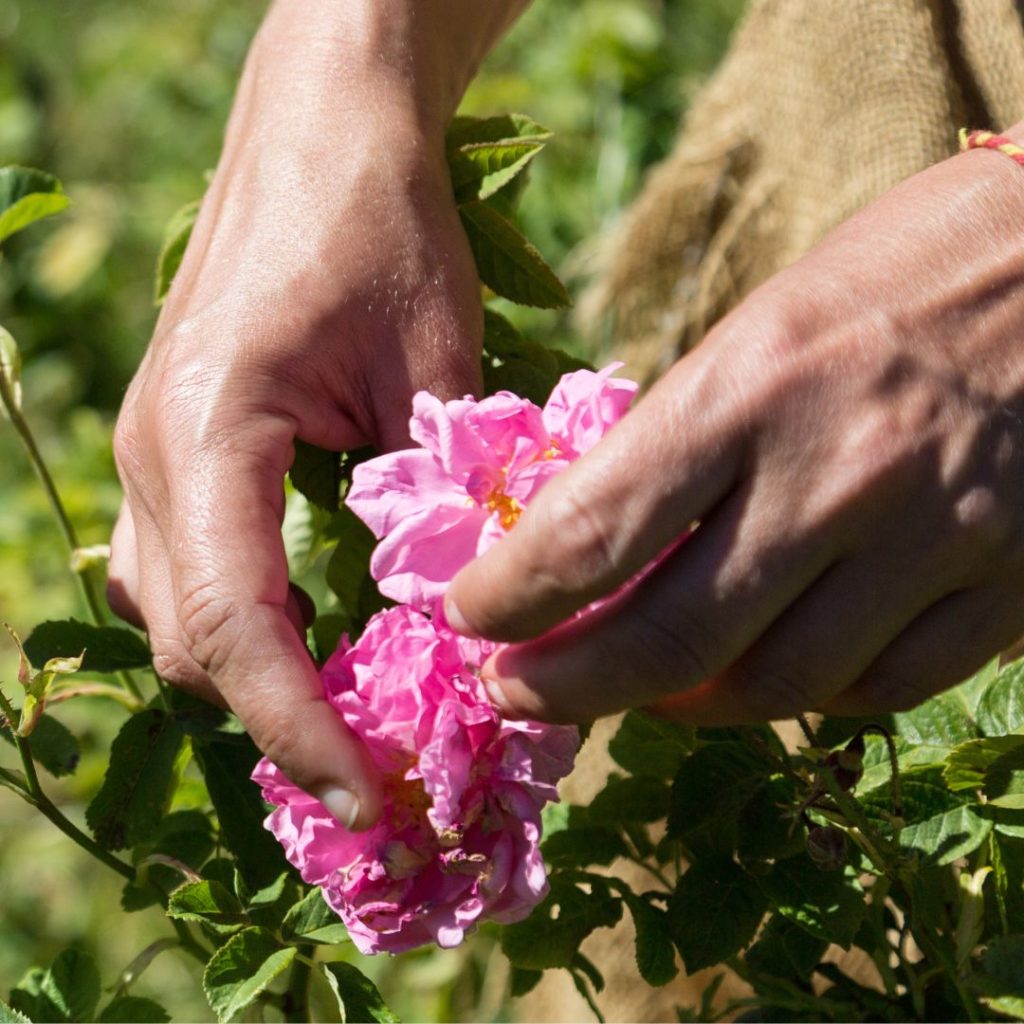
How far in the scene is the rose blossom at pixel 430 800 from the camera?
0.77 m

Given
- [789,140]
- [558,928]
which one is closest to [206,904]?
[558,928]

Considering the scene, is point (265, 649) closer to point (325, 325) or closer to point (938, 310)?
point (325, 325)

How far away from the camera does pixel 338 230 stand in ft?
3.11

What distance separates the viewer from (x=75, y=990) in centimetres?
101

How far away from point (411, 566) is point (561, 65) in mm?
2349

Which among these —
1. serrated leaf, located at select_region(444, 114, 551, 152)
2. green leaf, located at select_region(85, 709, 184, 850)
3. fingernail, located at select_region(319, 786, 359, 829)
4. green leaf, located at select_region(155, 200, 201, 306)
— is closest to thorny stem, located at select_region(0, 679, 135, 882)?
green leaf, located at select_region(85, 709, 184, 850)

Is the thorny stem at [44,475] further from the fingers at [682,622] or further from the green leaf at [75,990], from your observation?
the fingers at [682,622]

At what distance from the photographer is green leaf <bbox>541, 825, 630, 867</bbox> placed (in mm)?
1089

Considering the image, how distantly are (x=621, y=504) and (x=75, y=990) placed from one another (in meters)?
0.63

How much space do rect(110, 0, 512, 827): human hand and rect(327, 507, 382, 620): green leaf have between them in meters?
0.10

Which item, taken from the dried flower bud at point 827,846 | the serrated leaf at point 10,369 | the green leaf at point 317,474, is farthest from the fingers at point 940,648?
the serrated leaf at point 10,369

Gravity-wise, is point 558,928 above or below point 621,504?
below

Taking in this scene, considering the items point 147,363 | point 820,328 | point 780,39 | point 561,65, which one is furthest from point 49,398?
point 820,328

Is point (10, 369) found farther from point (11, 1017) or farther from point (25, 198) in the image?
point (11, 1017)
